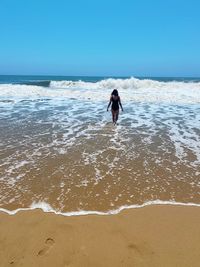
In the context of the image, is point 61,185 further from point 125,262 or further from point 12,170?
point 125,262

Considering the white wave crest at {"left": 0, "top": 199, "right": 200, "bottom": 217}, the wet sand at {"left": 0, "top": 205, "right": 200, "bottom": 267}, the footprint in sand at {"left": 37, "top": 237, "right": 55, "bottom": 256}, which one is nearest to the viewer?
the wet sand at {"left": 0, "top": 205, "right": 200, "bottom": 267}

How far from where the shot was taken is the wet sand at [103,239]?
3252 mm

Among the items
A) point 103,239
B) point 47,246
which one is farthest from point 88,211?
point 47,246

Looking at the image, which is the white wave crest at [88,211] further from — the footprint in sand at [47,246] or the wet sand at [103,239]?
the footprint in sand at [47,246]

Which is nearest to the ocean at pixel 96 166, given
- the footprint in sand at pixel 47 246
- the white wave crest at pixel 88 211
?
the white wave crest at pixel 88 211

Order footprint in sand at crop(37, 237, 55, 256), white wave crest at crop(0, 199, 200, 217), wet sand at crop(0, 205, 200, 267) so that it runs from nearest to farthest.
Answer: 1. wet sand at crop(0, 205, 200, 267)
2. footprint in sand at crop(37, 237, 55, 256)
3. white wave crest at crop(0, 199, 200, 217)

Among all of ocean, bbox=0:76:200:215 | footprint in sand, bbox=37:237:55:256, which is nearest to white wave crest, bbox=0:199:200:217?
ocean, bbox=0:76:200:215

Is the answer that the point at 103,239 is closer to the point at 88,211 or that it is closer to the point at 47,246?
the point at 47,246

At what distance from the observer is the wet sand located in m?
3.25

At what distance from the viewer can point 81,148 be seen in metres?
8.12

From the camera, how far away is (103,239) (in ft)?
11.9

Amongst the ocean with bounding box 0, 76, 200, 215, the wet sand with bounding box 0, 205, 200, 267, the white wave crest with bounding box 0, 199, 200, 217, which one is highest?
the wet sand with bounding box 0, 205, 200, 267

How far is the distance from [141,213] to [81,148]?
3986 mm

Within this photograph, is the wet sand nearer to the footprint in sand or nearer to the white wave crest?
the footprint in sand
